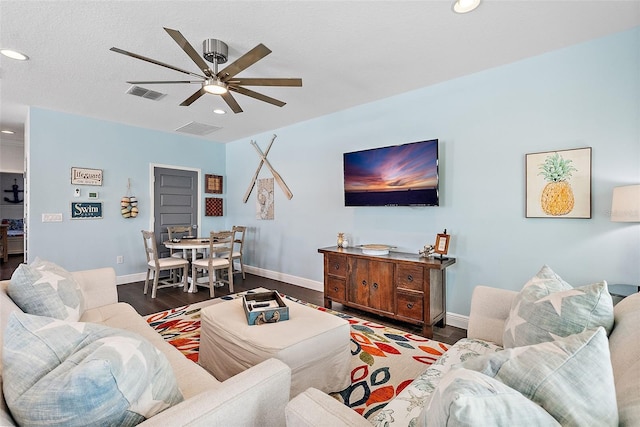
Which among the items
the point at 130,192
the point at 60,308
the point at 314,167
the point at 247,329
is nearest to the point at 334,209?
the point at 314,167

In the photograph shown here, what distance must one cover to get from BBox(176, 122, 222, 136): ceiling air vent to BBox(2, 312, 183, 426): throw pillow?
4.37 meters

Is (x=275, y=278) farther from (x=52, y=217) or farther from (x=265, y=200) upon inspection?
(x=52, y=217)

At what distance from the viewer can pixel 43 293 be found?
166cm

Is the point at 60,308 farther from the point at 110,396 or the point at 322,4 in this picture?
the point at 322,4

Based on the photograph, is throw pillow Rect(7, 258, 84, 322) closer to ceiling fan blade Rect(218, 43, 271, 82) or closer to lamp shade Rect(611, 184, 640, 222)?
ceiling fan blade Rect(218, 43, 271, 82)

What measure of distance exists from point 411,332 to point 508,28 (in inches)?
106

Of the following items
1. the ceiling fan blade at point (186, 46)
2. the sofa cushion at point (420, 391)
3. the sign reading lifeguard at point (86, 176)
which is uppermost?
the ceiling fan blade at point (186, 46)

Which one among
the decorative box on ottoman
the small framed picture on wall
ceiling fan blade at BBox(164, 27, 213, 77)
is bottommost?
the decorative box on ottoman

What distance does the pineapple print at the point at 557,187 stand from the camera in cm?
247

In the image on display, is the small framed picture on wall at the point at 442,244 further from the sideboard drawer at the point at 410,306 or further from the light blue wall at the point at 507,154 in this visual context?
the sideboard drawer at the point at 410,306

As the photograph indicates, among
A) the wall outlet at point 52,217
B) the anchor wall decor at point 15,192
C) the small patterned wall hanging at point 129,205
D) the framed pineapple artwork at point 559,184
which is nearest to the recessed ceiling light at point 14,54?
the wall outlet at point 52,217

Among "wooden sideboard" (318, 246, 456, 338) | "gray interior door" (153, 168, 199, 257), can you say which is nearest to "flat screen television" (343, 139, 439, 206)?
"wooden sideboard" (318, 246, 456, 338)

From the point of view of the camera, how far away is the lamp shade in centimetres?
193

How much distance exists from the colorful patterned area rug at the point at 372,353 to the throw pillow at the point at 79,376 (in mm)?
1376
